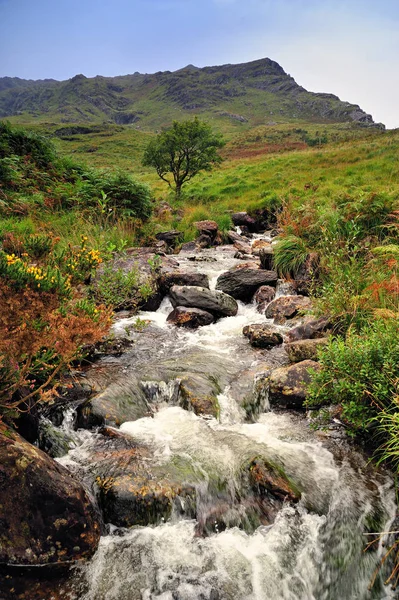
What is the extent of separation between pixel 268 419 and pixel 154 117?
727 ft

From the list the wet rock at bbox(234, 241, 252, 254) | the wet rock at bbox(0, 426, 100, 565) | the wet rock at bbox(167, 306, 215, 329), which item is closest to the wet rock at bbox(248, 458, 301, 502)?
the wet rock at bbox(0, 426, 100, 565)

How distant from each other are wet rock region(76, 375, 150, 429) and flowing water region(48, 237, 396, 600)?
11 centimetres

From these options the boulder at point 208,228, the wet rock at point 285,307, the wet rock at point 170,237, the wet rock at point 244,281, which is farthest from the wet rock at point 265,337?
the boulder at point 208,228

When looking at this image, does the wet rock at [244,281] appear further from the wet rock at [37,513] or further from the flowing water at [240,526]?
the wet rock at [37,513]

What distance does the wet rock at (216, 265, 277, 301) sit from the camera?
977 cm

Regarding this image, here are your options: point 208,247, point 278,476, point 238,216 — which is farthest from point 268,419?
point 238,216

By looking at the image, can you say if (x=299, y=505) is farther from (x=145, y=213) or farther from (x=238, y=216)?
(x=238, y=216)

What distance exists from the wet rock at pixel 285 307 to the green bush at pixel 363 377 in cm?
372

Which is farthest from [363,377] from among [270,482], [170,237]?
[170,237]

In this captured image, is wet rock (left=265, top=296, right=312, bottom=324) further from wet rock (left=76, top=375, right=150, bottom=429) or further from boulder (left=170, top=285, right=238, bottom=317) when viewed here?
wet rock (left=76, top=375, right=150, bottom=429)

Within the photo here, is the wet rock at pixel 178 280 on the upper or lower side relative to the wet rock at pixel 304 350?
upper

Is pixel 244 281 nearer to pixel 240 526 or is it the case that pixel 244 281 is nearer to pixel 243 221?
pixel 240 526

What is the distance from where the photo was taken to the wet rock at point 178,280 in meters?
9.45

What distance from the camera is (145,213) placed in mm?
14188
